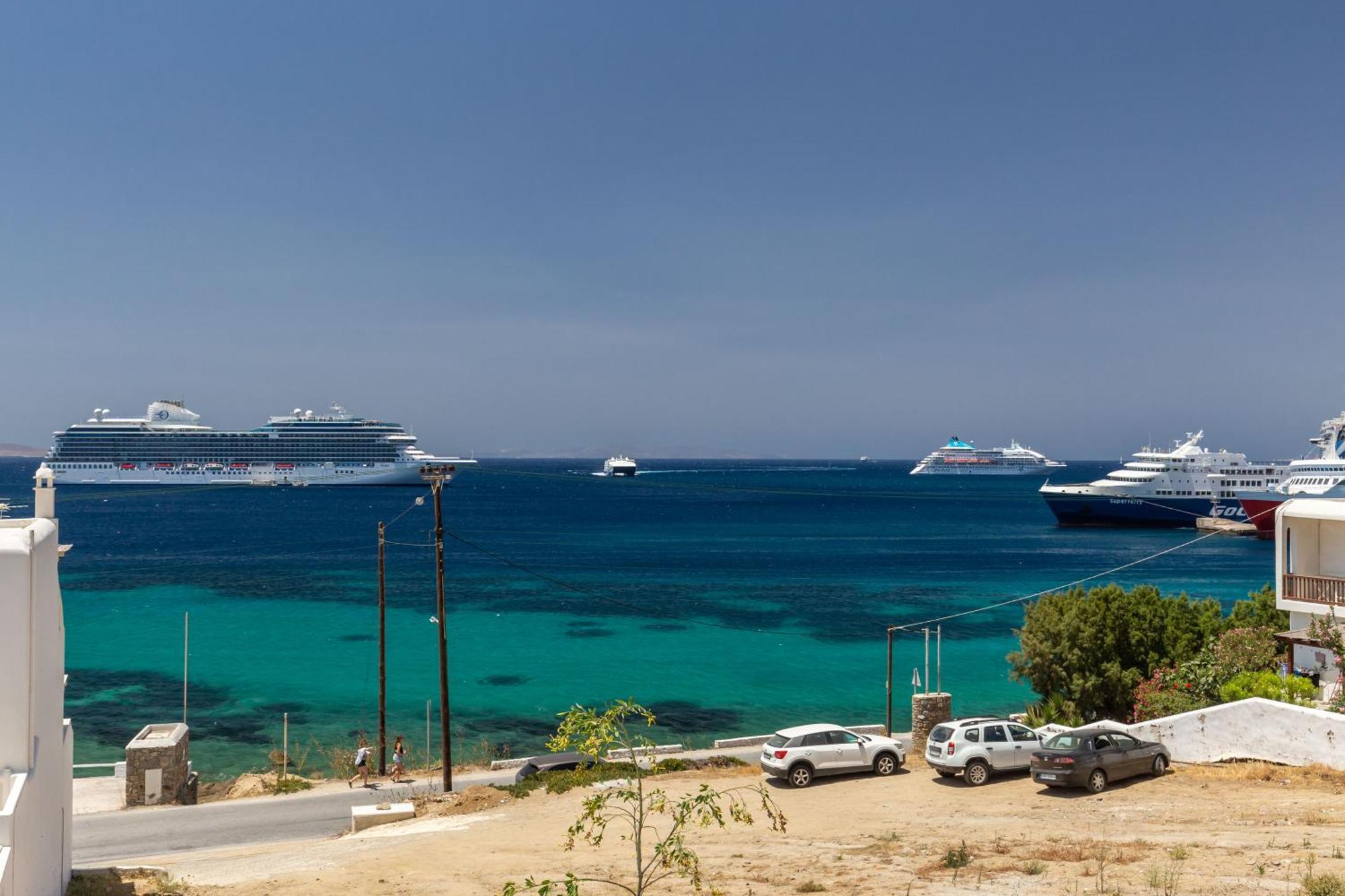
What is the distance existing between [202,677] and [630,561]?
39.9 meters

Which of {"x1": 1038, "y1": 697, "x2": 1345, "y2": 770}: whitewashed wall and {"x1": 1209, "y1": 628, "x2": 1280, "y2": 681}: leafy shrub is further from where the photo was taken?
{"x1": 1209, "y1": 628, "x2": 1280, "y2": 681}: leafy shrub

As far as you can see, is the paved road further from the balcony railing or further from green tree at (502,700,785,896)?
the balcony railing

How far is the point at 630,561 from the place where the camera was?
74625mm

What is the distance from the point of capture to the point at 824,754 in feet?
63.2

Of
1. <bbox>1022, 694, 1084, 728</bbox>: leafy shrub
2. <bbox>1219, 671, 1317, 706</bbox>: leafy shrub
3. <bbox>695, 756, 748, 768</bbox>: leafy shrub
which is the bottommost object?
<bbox>695, 756, 748, 768</bbox>: leafy shrub

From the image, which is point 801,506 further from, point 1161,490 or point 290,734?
point 290,734

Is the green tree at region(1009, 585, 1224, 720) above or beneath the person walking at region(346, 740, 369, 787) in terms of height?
above

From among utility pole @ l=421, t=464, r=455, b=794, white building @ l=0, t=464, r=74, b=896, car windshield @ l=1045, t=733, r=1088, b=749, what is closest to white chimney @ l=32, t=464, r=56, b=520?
white building @ l=0, t=464, r=74, b=896

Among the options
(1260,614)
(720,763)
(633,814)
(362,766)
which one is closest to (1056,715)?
(1260,614)

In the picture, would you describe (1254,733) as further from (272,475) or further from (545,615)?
(272,475)

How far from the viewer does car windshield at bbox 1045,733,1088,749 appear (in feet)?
54.0

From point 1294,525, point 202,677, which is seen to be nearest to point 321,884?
point 1294,525

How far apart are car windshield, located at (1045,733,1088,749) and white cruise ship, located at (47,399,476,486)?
150m

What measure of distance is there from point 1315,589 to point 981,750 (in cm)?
1074
